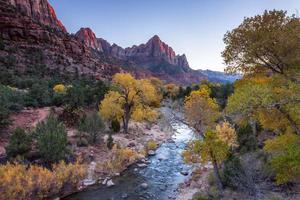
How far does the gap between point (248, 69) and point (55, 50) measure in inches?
2968

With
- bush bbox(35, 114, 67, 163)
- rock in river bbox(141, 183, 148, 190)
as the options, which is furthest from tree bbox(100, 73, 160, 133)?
rock in river bbox(141, 183, 148, 190)

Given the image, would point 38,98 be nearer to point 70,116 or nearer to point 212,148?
point 70,116

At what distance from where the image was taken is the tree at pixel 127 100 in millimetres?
30078

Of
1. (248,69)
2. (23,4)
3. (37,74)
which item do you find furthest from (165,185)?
(23,4)

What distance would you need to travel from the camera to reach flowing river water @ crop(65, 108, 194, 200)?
1572cm

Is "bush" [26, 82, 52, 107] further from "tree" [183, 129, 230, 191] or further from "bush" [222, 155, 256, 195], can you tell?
"bush" [222, 155, 256, 195]

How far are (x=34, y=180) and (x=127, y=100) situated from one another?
690 inches

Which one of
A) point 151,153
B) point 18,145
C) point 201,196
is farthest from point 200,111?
point 18,145

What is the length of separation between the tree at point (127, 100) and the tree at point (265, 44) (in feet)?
58.4

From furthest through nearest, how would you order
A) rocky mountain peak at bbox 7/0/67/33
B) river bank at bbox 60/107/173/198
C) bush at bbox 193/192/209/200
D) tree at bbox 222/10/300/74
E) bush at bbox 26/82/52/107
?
rocky mountain peak at bbox 7/0/67/33
bush at bbox 26/82/52/107
river bank at bbox 60/107/173/198
bush at bbox 193/192/209/200
tree at bbox 222/10/300/74

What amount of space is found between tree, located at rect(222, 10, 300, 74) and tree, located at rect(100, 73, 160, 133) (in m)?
17.8

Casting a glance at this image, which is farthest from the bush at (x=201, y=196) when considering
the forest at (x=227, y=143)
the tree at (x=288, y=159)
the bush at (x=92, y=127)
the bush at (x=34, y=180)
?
the bush at (x=92, y=127)

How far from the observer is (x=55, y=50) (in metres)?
79.7

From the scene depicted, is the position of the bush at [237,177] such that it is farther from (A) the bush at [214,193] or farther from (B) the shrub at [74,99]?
(B) the shrub at [74,99]
